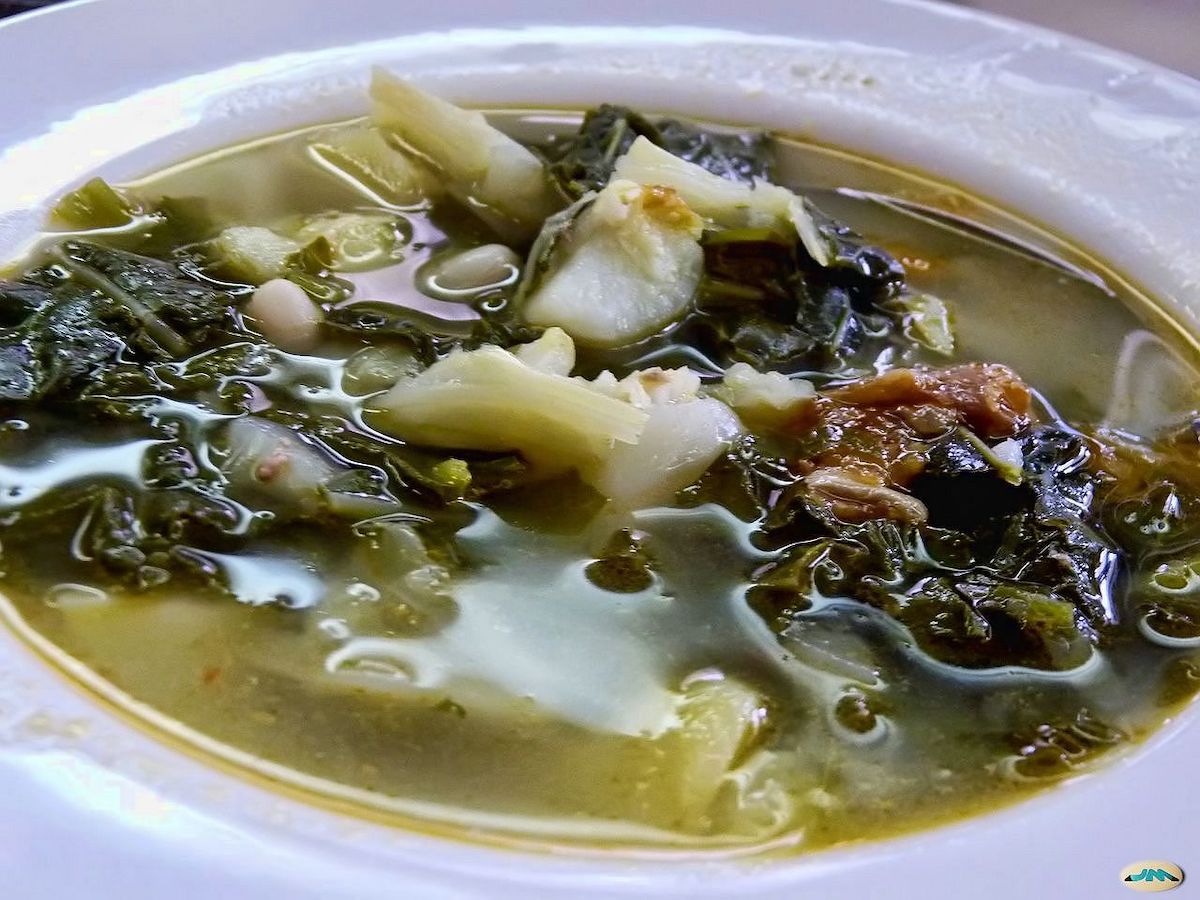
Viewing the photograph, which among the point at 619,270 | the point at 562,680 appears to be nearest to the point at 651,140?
the point at 619,270

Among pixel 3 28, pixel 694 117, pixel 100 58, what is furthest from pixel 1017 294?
pixel 3 28

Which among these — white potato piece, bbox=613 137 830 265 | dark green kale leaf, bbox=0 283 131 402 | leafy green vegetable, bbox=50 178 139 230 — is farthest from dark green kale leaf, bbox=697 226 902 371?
leafy green vegetable, bbox=50 178 139 230

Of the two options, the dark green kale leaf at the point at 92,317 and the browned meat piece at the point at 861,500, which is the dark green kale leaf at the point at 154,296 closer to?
the dark green kale leaf at the point at 92,317

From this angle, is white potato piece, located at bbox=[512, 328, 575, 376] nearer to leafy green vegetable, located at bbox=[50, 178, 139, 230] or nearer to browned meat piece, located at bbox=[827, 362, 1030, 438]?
browned meat piece, located at bbox=[827, 362, 1030, 438]

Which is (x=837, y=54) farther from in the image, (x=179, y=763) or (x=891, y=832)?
(x=179, y=763)

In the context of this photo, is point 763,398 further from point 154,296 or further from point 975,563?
point 154,296

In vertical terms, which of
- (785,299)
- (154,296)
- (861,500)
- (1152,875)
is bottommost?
(1152,875)

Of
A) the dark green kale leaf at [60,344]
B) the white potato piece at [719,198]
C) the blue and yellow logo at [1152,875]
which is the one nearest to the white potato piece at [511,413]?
the dark green kale leaf at [60,344]
